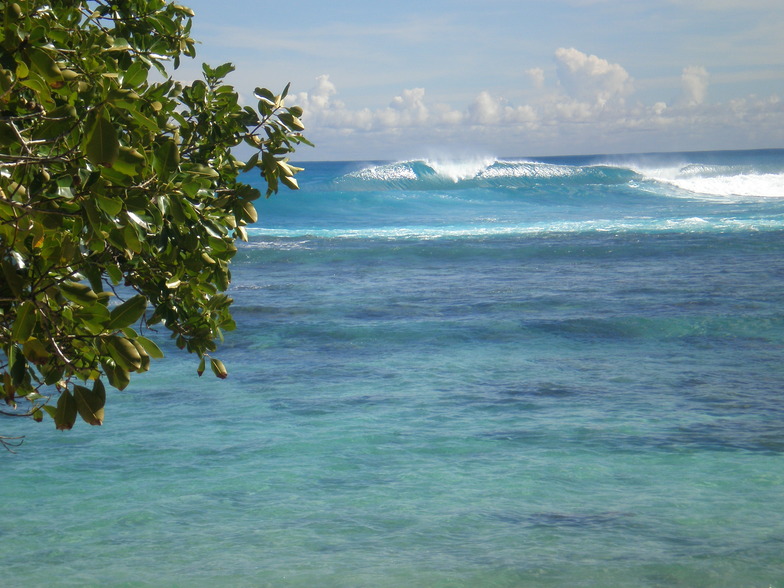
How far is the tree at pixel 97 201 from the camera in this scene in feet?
7.06

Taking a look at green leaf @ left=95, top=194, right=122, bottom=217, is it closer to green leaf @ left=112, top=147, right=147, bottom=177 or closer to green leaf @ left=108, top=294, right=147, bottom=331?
green leaf @ left=112, top=147, right=147, bottom=177

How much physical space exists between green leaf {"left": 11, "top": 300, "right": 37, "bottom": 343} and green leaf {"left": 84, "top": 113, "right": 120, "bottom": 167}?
42cm

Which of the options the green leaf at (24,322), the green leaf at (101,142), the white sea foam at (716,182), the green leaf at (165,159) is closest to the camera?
the green leaf at (101,142)

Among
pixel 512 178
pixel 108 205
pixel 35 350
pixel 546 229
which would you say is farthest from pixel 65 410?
pixel 512 178

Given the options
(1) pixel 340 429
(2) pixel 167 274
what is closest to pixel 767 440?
(1) pixel 340 429

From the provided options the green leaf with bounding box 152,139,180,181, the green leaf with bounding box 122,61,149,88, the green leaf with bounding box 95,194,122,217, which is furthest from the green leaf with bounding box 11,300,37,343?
the green leaf with bounding box 122,61,149,88

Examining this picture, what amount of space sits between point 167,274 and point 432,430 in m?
5.50

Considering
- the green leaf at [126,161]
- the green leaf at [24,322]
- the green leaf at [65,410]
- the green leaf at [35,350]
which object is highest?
the green leaf at [126,161]

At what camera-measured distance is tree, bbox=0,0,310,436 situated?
2150mm

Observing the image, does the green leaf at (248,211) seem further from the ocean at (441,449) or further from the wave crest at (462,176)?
the wave crest at (462,176)

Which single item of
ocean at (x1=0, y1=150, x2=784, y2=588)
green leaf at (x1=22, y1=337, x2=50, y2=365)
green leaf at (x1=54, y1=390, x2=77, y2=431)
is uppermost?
green leaf at (x1=22, y1=337, x2=50, y2=365)

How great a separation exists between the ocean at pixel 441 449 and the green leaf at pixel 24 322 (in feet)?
12.2

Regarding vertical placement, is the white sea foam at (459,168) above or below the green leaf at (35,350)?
above

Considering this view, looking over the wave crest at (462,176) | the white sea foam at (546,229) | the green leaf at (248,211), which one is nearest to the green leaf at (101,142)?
the green leaf at (248,211)
